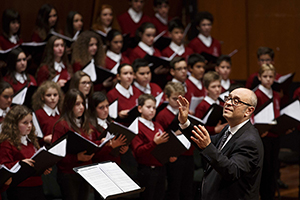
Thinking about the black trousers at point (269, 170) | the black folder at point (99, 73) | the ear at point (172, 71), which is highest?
the black folder at point (99, 73)

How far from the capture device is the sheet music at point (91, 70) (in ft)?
12.8

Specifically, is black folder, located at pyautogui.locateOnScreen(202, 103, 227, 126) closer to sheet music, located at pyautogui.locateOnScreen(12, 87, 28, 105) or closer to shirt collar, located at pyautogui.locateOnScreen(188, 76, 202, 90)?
shirt collar, located at pyautogui.locateOnScreen(188, 76, 202, 90)

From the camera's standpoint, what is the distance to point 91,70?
3.91 meters

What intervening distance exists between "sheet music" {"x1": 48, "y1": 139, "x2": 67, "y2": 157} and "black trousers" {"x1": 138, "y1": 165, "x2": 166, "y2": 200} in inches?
30.8

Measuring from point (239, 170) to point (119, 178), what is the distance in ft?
2.69

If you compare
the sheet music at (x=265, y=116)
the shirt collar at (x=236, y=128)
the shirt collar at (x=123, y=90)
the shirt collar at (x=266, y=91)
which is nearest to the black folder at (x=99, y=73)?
the shirt collar at (x=123, y=90)

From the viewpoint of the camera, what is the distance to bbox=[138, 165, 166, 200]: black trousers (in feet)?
11.2

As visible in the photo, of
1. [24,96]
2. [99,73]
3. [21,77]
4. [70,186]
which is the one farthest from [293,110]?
[21,77]

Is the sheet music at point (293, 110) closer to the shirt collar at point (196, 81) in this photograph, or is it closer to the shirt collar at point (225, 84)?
the shirt collar at point (225, 84)

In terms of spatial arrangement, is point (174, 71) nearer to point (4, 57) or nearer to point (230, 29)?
point (4, 57)

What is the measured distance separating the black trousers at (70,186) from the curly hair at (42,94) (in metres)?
0.67

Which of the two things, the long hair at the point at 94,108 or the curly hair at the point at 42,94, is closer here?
the long hair at the point at 94,108

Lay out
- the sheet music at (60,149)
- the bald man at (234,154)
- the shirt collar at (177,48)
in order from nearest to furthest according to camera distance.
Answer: the bald man at (234,154)
the sheet music at (60,149)
the shirt collar at (177,48)

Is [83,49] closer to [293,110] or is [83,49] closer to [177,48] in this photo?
[177,48]
